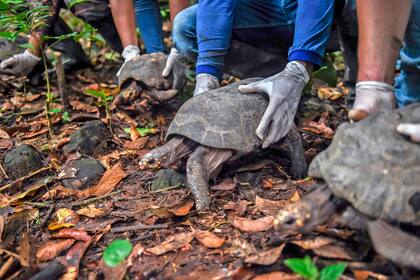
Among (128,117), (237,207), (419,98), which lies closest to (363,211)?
(237,207)

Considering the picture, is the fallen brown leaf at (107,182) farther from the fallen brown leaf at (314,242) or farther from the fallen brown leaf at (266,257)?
the fallen brown leaf at (314,242)

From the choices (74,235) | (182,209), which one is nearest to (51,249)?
(74,235)

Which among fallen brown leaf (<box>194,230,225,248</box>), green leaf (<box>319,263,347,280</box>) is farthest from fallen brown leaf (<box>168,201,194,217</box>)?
green leaf (<box>319,263,347,280</box>)

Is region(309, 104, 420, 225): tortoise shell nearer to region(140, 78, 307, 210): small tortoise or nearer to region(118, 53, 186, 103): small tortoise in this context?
region(140, 78, 307, 210): small tortoise

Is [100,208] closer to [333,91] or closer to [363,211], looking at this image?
[363,211]

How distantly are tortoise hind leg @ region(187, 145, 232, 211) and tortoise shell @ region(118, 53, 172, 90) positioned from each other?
132 centimetres

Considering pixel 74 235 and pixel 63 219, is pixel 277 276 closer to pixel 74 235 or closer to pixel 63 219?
pixel 74 235

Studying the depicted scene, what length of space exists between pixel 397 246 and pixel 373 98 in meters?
0.85

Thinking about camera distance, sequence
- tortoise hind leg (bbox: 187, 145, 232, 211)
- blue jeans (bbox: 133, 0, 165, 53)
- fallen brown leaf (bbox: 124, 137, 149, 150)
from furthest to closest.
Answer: blue jeans (bbox: 133, 0, 165, 53)
fallen brown leaf (bbox: 124, 137, 149, 150)
tortoise hind leg (bbox: 187, 145, 232, 211)

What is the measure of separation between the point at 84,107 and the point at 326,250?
316 centimetres

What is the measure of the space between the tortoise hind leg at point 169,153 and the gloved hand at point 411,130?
1543mm

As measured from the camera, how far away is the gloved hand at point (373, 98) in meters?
2.26

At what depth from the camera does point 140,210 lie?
279 cm

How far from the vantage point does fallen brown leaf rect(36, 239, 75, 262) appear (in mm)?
2357
